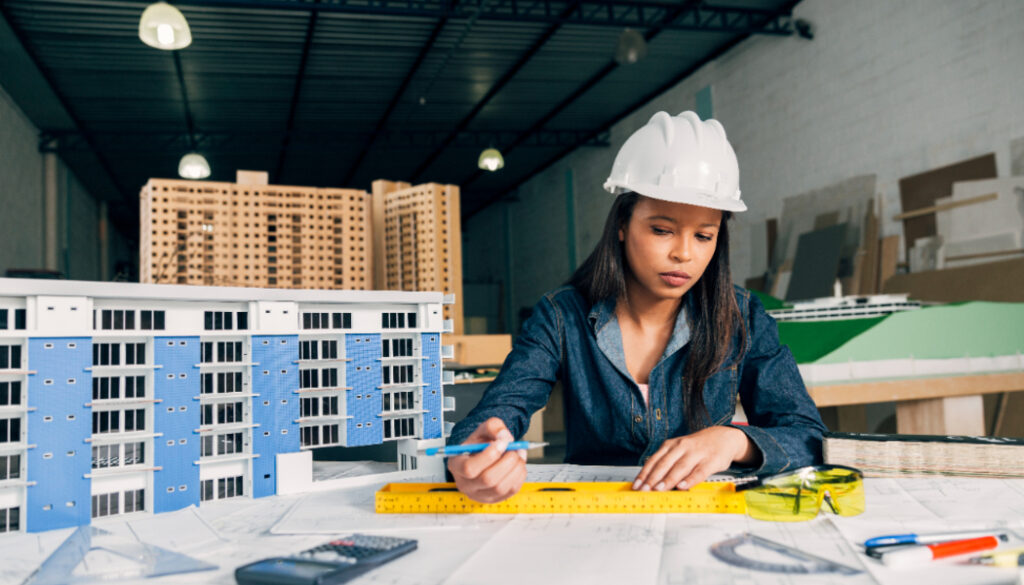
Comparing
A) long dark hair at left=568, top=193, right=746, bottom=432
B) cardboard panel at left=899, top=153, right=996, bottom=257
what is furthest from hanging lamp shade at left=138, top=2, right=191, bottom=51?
cardboard panel at left=899, top=153, right=996, bottom=257

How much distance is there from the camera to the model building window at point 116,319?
1187 mm

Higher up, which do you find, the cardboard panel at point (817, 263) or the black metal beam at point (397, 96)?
the black metal beam at point (397, 96)

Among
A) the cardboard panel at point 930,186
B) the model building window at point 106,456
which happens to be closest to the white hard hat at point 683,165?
the model building window at point 106,456

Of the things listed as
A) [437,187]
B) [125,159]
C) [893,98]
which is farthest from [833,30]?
[125,159]

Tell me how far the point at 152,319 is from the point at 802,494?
3.47 feet

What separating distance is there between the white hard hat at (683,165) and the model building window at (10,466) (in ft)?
3.68

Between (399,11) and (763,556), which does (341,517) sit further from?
(399,11)

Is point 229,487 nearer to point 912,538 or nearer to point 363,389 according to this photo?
point 363,389

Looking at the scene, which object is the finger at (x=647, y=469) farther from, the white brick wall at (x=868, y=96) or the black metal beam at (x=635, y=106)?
the black metal beam at (x=635, y=106)

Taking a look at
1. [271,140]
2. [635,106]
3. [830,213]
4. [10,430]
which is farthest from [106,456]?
[271,140]

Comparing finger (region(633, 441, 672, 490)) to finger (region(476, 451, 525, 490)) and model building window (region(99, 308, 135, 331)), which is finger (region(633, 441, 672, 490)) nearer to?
finger (region(476, 451, 525, 490))

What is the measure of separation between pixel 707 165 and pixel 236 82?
897 cm

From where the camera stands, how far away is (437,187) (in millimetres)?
4062

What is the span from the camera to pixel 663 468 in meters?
1.18
